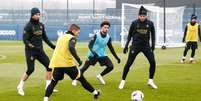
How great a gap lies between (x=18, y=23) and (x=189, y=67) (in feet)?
139

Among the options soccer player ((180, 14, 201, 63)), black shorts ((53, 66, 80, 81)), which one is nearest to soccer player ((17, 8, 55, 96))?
black shorts ((53, 66, 80, 81))

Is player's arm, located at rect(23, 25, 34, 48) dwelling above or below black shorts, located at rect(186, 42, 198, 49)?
above

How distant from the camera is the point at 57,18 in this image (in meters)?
63.4

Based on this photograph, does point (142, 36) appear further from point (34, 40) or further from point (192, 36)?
point (192, 36)

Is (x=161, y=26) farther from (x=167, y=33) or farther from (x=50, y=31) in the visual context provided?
(x=50, y=31)

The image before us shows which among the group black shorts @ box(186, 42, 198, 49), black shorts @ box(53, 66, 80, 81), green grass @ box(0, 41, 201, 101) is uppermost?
black shorts @ box(53, 66, 80, 81)

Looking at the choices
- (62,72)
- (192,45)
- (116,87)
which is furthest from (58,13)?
(62,72)

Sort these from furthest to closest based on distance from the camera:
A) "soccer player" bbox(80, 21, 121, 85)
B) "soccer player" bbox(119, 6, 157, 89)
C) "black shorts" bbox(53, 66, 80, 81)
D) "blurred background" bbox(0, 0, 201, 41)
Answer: "blurred background" bbox(0, 0, 201, 41) < "soccer player" bbox(80, 21, 121, 85) < "soccer player" bbox(119, 6, 157, 89) < "black shorts" bbox(53, 66, 80, 81)

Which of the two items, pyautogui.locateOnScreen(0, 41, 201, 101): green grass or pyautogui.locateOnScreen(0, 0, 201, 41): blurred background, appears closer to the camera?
pyautogui.locateOnScreen(0, 41, 201, 101): green grass

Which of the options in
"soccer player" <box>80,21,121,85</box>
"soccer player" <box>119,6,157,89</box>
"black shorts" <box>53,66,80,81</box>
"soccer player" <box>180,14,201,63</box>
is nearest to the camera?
"black shorts" <box>53,66,80,81</box>

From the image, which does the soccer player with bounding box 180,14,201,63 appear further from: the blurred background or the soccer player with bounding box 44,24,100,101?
the blurred background

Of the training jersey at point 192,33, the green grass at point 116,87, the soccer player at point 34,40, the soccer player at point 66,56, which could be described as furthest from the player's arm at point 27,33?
the training jersey at point 192,33

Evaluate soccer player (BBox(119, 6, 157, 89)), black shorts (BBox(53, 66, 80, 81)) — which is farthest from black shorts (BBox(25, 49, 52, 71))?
soccer player (BBox(119, 6, 157, 89))

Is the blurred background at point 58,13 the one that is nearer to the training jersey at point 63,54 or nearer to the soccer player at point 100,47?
the soccer player at point 100,47
